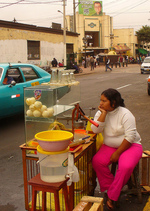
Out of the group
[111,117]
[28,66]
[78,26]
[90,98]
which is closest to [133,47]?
[78,26]

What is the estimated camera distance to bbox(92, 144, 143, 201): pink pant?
3.19 metres

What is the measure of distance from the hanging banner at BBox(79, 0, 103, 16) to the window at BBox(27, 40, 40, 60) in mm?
34004

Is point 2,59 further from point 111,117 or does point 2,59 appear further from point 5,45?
point 111,117

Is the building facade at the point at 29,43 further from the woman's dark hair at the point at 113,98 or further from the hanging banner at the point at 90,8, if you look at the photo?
the hanging banner at the point at 90,8

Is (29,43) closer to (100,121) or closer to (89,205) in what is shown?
(100,121)

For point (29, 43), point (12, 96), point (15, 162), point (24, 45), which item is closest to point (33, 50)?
point (29, 43)

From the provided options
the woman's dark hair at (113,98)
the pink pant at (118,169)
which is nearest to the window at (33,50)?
the woman's dark hair at (113,98)

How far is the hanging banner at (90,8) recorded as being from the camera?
60.8 meters

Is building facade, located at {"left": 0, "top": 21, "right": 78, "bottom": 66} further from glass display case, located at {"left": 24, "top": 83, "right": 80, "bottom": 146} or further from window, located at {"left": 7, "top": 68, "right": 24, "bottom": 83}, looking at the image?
glass display case, located at {"left": 24, "top": 83, "right": 80, "bottom": 146}

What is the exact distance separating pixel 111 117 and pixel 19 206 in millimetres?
1659

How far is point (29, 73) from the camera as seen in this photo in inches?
316

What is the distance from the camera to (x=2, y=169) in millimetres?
4812

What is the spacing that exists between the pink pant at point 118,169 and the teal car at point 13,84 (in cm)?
405

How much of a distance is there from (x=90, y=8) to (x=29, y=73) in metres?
57.4
